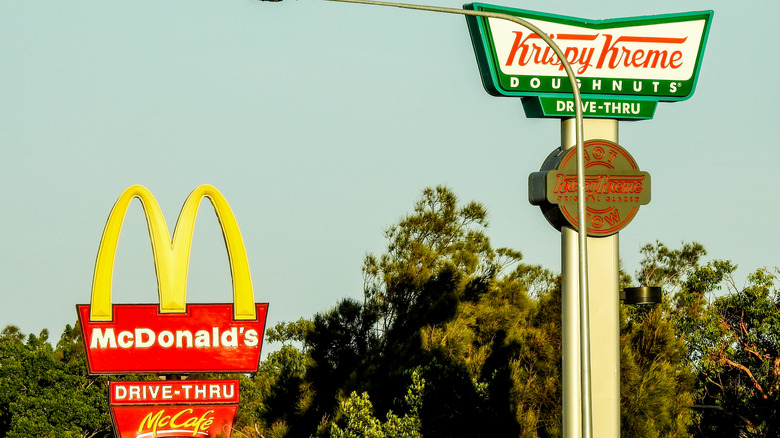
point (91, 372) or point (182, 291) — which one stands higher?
point (182, 291)

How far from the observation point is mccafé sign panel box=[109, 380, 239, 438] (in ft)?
91.6

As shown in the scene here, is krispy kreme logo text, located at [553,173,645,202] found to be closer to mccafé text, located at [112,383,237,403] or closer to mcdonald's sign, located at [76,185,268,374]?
mcdonald's sign, located at [76,185,268,374]

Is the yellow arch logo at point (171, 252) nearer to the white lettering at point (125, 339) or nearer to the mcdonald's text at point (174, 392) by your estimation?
the white lettering at point (125, 339)

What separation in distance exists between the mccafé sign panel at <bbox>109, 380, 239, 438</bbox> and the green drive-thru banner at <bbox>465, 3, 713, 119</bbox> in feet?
35.4

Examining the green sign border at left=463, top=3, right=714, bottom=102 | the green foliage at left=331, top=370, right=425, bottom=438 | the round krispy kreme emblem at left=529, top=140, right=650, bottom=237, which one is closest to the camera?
the round krispy kreme emblem at left=529, top=140, right=650, bottom=237

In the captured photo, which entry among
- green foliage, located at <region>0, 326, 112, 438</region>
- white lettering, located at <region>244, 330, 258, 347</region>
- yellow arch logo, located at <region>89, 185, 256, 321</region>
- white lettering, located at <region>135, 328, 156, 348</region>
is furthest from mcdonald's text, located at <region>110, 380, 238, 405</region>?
green foliage, located at <region>0, 326, 112, 438</region>

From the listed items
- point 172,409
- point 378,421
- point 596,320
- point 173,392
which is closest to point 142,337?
point 173,392

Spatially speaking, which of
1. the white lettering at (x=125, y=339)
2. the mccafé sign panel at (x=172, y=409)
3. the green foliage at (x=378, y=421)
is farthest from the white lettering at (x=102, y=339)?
the green foliage at (x=378, y=421)

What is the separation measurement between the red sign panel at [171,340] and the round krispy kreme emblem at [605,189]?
9811 millimetres

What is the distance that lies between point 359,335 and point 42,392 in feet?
85.7

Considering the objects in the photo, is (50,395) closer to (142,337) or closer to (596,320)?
(142,337)

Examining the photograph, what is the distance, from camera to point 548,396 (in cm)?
3572

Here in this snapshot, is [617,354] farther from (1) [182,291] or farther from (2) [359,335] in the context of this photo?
(2) [359,335]

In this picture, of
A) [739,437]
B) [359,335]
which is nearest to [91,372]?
[359,335]
